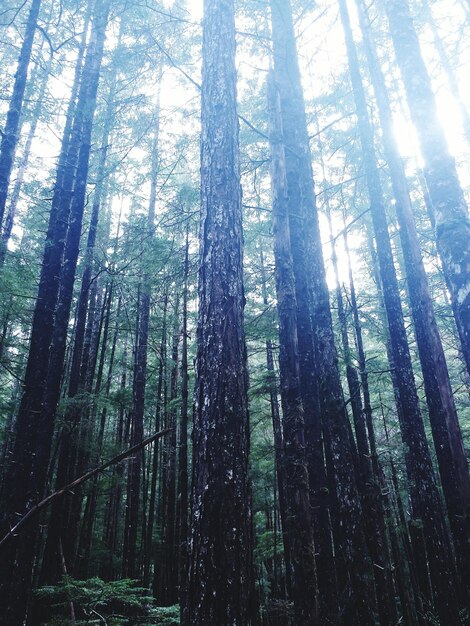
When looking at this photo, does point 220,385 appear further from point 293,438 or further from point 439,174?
point 439,174

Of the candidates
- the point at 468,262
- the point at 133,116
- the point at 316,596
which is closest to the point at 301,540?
the point at 316,596

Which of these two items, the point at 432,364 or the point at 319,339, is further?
the point at 432,364

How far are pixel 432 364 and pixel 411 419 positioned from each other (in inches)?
56.8

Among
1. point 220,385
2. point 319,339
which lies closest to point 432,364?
point 319,339

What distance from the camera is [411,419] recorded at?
9.05 meters

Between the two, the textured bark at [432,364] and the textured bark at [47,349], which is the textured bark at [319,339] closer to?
the textured bark at [432,364]

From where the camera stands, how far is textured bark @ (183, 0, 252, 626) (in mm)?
2842

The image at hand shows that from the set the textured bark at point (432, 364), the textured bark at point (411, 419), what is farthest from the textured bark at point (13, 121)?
the textured bark at point (432, 364)

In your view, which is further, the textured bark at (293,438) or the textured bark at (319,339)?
the textured bark at (319,339)

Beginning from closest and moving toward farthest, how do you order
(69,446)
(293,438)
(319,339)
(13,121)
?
1. (293,438)
2. (319,339)
3. (13,121)
4. (69,446)

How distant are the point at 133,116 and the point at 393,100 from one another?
11.0 meters

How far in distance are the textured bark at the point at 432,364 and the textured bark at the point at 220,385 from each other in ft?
9.92

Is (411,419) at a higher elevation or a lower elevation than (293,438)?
higher

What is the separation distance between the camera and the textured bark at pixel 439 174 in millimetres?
4363
